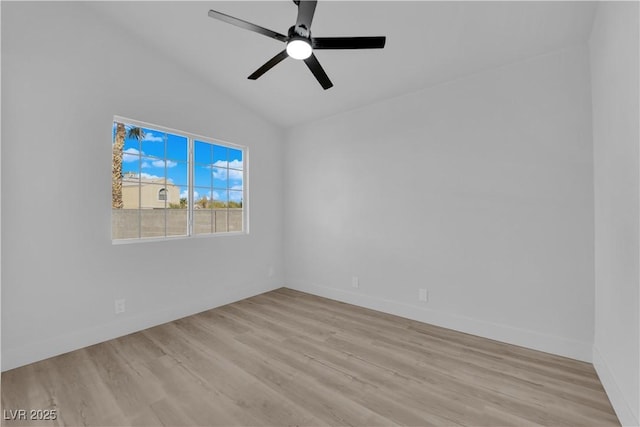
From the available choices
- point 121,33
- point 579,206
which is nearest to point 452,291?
point 579,206

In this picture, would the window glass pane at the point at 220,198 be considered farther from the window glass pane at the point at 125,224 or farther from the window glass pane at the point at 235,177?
the window glass pane at the point at 125,224

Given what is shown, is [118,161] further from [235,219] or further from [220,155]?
[235,219]

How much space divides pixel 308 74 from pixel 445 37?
140 centimetres

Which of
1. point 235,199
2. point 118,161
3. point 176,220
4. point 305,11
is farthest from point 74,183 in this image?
point 305,11

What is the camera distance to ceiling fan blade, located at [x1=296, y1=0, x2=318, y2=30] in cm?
154

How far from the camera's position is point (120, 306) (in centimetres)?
266

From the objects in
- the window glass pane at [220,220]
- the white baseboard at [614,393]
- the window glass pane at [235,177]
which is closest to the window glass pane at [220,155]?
the window glass pane at [235,177]

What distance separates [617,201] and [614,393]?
1.17m

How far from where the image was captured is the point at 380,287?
334 centimetres

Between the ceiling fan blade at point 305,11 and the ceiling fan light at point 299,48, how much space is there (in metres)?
0.09

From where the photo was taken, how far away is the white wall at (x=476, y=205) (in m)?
2.23

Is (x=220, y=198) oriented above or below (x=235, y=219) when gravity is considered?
above

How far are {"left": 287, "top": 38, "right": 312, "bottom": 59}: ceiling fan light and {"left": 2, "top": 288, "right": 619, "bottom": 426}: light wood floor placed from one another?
2309mm

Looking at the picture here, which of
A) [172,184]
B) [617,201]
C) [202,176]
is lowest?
[617,201]
